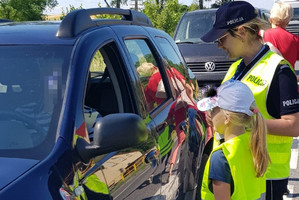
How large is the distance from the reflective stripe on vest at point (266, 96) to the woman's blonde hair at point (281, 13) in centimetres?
270

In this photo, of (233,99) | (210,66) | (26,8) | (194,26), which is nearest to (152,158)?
(233,99)

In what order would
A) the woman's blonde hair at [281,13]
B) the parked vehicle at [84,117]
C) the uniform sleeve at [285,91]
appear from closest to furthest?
the parked vehicle at [84,117]
the uniform sleeve at [285,91]
the woman's blonde hair at [281,13]

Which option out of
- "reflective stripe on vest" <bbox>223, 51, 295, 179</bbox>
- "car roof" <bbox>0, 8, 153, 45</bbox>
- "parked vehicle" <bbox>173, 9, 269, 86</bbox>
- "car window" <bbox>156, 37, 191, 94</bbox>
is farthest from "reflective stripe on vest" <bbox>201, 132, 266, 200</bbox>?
"parked vehicle" <bbox>173, 9, 269, 86</bbox>

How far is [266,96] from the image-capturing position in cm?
268

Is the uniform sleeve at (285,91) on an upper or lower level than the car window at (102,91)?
upper

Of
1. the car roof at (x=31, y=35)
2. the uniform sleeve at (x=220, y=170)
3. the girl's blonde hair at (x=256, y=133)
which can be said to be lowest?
the uniform sleeve at (x=220, y=170)

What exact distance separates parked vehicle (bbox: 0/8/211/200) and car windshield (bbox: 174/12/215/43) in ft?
25.0

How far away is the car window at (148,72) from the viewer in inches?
129

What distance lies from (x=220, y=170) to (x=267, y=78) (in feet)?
1.87

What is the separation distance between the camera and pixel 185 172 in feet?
12.4

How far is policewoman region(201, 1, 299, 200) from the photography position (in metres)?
2.65

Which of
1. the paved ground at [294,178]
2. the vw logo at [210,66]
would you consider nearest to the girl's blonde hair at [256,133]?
the paved ground at [294,178]

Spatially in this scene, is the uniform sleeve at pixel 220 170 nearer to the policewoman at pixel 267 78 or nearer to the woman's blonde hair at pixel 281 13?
the policewoman at pixel 267 78

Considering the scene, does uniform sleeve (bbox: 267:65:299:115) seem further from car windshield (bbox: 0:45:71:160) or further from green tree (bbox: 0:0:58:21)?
green tree (bbox: 0:0:58:21)
